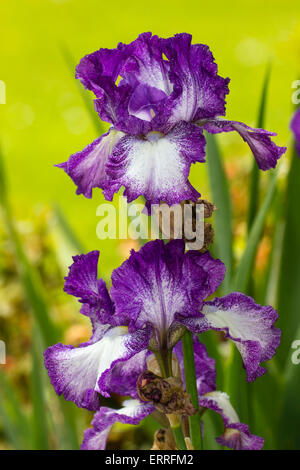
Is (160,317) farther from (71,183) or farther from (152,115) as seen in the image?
(71,183)

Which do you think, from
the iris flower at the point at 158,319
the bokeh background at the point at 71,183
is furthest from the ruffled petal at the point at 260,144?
the bokeh background at the point at 71,183

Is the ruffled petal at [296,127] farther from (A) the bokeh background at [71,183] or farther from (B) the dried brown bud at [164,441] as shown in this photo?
(A) the bokeh background at [71,183]

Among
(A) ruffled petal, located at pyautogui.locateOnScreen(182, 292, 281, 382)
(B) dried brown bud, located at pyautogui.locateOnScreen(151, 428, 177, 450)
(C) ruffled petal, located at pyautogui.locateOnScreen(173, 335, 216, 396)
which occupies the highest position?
(A) ruffled petal, located at pyautogui.locateOnScreen(182, 292, 281, 382)

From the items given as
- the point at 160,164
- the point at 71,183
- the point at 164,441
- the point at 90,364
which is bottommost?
the point at 164,441

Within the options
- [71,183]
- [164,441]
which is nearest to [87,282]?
[164,441]

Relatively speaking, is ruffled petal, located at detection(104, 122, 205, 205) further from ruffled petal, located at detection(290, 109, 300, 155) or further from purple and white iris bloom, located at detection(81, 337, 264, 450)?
purple and white iris bloom, located at detection(81, 337, 264, 450)

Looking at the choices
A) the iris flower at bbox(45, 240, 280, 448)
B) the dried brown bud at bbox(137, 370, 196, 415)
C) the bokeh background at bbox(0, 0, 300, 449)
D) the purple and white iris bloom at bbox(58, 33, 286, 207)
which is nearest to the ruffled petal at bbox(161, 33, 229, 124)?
the purple and white iris bloom at bbox(58, 33, 286, 207)
